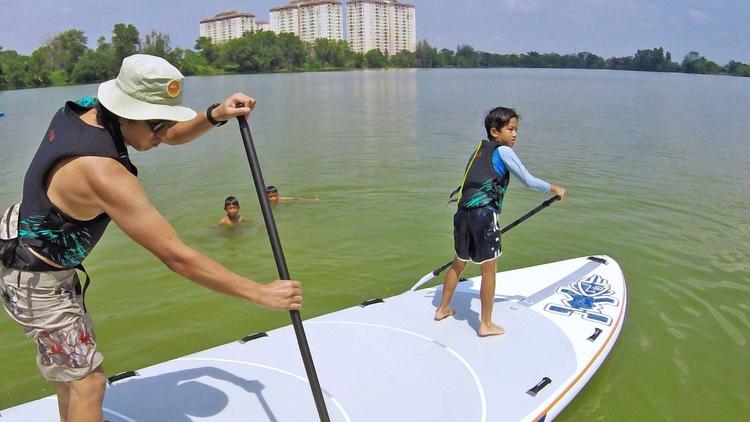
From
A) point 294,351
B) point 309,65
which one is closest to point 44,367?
point 294,351

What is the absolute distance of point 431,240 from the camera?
9.05 m

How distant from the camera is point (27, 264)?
2.48 metres

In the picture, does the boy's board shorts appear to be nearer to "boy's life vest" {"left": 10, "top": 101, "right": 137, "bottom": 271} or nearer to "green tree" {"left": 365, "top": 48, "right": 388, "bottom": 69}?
"boy's life vest" {"left": 10, "top": 101, "right": 137, "bottom": 271}

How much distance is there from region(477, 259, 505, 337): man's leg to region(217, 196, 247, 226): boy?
5453 millimetres

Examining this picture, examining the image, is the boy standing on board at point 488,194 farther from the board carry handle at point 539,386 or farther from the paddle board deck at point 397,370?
the board carry handle at point 539,386

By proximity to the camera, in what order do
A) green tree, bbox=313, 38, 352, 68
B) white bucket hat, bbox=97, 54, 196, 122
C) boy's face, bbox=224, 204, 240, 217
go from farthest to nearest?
green tree, bbox=313, 38, 352, 68
boy's face, bbox=224, 204, 240, 217
white bucket hat, bbox=97, 54, 196, 122

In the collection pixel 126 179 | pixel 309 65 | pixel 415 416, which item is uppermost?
pixel 309 65

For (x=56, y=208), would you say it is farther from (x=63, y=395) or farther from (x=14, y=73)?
(x=14, y=73)

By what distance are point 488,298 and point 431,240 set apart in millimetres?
4190

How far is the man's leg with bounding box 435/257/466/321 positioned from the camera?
5140 mm

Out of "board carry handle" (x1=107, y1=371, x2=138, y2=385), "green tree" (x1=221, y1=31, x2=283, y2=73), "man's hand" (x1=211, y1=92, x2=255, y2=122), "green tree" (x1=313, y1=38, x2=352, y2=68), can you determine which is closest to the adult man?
"man's hand" (x1=211, y1=92, x2=255, y2=122)

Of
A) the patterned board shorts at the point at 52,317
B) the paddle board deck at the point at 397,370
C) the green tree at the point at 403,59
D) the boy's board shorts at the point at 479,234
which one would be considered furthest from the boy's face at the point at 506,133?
the green tree at the point at 403,59

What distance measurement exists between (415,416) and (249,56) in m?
114

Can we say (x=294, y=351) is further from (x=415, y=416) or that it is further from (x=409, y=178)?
(x=409, y=178)
